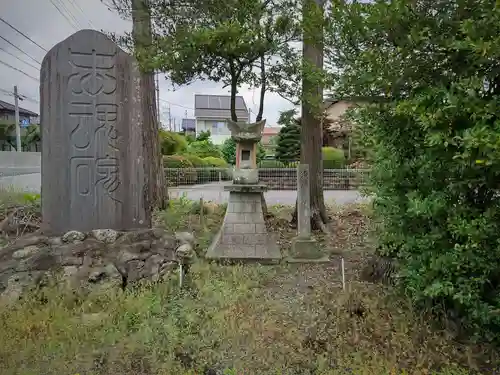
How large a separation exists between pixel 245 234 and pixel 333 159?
510 inches

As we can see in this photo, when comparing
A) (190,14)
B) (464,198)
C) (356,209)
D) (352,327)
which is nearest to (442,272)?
(464,198)

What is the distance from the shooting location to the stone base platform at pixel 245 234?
554 cm

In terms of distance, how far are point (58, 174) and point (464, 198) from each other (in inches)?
145

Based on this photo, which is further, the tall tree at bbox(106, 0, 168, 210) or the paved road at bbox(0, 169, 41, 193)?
the paved road at bbox(0, 169, 41, 193)

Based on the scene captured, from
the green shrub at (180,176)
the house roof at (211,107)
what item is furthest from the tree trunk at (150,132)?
the house roof at (211,107)

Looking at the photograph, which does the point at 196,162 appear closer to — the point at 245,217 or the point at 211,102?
the point at 245,217

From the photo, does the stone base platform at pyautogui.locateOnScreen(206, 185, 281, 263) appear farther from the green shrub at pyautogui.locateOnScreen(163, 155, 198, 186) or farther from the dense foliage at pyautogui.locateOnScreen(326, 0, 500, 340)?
the green shrub at pyautogui.locateOnScreen(163, 155, 198, 186)

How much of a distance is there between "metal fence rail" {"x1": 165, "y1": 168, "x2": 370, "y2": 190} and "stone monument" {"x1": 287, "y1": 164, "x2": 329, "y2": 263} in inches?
362

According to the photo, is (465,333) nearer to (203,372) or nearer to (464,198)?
(464,198)

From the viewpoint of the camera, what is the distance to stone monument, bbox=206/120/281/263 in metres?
5.58

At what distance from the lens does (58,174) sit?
4.15 meters

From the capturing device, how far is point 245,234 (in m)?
5.73

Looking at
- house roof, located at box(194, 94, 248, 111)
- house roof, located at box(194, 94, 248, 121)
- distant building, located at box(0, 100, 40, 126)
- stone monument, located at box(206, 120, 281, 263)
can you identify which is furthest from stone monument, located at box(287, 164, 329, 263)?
house roof, located at box(194, 94, 248, 111)

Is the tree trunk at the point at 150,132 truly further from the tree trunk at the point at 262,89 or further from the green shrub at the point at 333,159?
the green shrub at the point at 333,159
